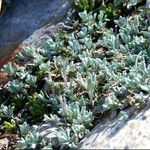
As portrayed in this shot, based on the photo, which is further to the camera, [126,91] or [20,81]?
[20,81]

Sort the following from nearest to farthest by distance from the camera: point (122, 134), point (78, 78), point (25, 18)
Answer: point (122, 134) < point (78, 78) < point (25, 18)

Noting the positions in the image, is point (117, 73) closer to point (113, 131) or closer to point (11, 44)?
point (113, 131)

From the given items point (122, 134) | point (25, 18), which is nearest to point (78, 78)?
point (122, 134)

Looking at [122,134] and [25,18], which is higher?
[25,18]

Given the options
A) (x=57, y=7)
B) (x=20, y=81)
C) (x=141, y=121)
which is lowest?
(x=141, y=121)

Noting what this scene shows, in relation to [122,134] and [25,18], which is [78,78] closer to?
[122,134]

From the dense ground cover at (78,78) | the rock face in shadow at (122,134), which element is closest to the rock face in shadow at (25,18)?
the dense ground cover at (78,78)

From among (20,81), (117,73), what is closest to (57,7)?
(20,81)
